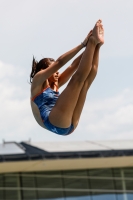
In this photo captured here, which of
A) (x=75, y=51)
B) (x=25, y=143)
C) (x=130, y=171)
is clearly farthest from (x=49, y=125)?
(x=130, y=171)

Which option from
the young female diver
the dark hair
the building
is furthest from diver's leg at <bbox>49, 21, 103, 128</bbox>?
the building

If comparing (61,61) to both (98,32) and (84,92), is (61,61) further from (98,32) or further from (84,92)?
(84,92)

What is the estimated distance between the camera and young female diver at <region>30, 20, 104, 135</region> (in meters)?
7.82

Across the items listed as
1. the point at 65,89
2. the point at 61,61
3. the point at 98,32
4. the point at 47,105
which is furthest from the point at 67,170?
the point at 98,32

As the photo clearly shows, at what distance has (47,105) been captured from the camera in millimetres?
8453

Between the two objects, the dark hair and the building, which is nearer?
the dark hair

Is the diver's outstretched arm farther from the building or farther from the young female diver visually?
the building

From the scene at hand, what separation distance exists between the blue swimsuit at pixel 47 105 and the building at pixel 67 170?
45.8 ft

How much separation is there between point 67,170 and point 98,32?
18.3m

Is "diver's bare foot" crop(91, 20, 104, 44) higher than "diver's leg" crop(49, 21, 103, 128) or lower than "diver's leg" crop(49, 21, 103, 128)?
higher

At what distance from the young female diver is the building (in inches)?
550

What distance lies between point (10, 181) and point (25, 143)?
1.60 m

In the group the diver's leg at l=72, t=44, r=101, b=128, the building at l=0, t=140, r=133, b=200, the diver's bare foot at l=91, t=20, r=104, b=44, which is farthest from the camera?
the building at l=0, t=140, r=133, b=200

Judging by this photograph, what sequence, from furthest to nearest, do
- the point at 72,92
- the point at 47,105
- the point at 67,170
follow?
the point at 67,170 < the point at 47,105 < the point at 72,92
